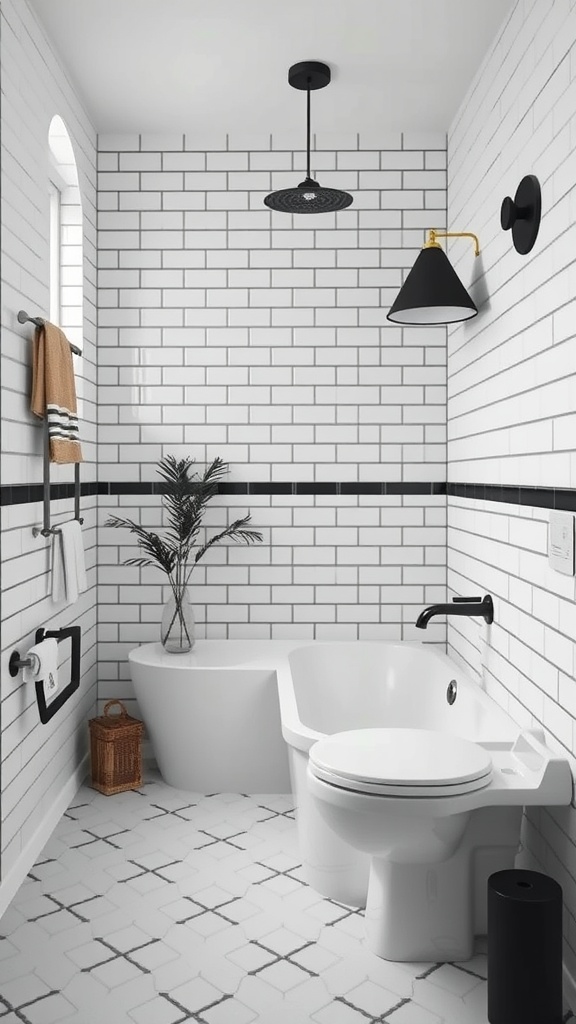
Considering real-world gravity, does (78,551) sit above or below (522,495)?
below

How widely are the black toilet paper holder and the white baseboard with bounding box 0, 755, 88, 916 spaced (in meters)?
0.45

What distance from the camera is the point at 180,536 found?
3729mm

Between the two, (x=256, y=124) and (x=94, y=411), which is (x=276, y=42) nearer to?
(x=256, y=124)

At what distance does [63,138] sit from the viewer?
3.42 meters

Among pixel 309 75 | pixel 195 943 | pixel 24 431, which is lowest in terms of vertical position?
pixel 195 943

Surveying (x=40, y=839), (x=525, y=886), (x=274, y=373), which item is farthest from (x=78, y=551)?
(x=525, y=886)

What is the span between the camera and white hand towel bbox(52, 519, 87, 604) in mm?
3037

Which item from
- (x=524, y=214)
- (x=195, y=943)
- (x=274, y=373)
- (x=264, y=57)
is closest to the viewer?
(x=195, y=943)

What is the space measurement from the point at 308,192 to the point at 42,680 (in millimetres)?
2067

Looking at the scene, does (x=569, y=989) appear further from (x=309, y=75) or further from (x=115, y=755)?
(x=309, y=75)

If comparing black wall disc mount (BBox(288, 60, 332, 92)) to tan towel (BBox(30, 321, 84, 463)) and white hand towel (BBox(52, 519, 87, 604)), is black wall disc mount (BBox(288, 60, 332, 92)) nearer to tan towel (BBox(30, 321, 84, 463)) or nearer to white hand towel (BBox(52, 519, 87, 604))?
tan towel (BBox(30, 321, 84, 463))

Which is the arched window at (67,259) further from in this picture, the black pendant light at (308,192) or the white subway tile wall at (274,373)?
the black pendant light at (308,192)

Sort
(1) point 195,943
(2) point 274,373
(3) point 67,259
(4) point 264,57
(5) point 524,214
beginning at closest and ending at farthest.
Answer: (1) point 195,943 < (5) point 524,214 < (4) point 264,57 < (3) point 67,259 < (2) point 274,373

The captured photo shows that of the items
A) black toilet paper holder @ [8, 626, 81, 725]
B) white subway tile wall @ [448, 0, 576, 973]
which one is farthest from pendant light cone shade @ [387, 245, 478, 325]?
black toilet paper holder @ [8, 626, 81, 725]
